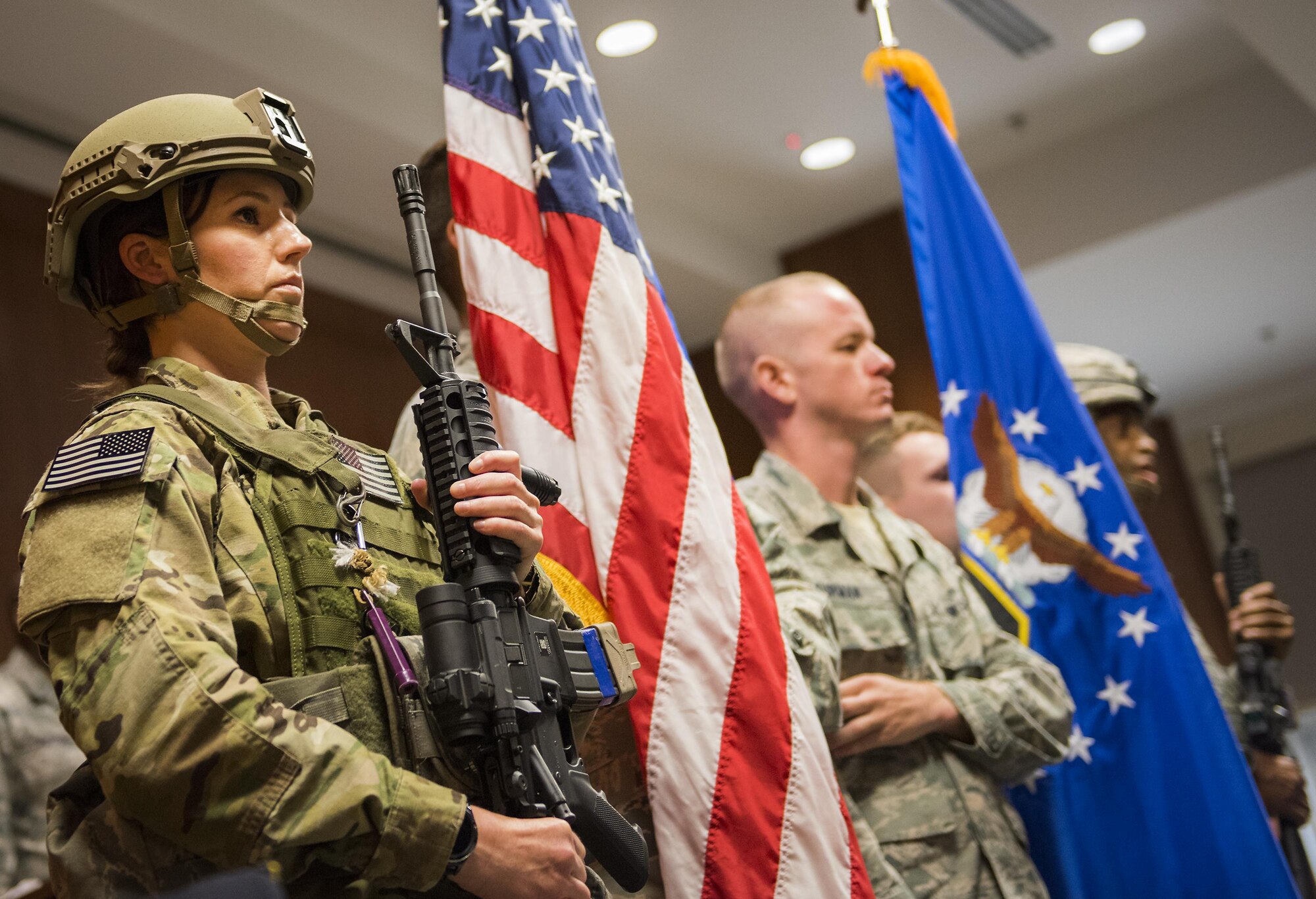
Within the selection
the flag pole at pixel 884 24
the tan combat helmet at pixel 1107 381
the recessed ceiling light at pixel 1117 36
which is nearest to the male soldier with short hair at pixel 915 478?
the tan combat helmet at pixel 1107 381

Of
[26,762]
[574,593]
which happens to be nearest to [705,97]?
[26,762]

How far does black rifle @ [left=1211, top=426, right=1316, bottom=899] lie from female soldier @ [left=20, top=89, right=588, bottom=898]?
8.29 feet

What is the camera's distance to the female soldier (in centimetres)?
117

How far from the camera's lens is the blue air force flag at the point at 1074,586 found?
2.46m

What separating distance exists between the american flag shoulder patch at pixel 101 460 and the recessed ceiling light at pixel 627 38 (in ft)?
11.1

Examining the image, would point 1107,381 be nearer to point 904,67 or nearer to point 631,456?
point 904,67

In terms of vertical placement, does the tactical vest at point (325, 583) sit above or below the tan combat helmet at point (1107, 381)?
below

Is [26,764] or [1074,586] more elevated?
[26,764]

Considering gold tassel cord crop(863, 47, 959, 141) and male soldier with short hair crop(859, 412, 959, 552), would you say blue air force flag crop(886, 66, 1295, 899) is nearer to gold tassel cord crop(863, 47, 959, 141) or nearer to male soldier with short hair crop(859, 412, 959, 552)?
gold tassel cord crop(863, 47, 959, 141)

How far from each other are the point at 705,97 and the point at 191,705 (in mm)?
4047

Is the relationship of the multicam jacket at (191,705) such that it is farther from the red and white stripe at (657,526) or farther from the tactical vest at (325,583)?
the red and white stripe at (657,526)

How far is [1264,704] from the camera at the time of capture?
3535 mm

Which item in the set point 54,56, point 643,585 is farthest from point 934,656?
point 54,56

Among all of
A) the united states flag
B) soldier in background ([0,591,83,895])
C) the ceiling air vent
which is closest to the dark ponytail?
the united states flag
